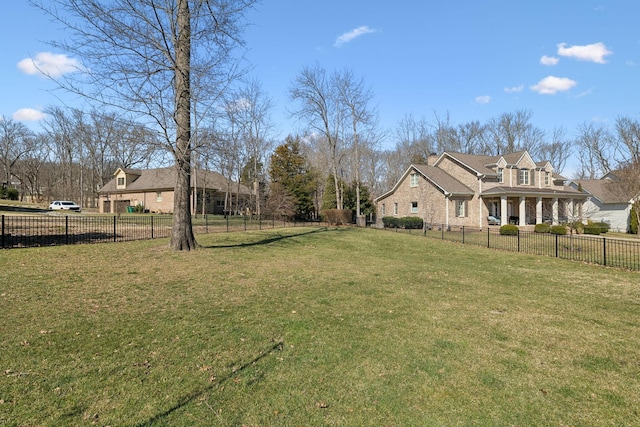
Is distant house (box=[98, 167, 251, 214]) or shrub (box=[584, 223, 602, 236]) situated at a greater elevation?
distant house (box=[98, 167, 251, 214])

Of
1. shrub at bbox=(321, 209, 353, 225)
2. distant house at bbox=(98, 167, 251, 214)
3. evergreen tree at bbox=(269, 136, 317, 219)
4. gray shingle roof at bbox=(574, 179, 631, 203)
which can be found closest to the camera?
shrub at bbox=(321, 209, 353, 225)

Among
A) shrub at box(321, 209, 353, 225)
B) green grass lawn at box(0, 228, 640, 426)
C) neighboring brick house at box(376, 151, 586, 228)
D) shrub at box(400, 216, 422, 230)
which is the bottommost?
green grass lawn at box(0, 228, 640, 426)

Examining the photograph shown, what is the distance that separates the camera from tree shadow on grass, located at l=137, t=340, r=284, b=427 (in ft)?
9.51

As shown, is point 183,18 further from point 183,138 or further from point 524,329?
point 524,329

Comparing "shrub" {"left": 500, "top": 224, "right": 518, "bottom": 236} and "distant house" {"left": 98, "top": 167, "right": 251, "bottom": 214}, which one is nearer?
"shrub" {"left": 500, "top": 224, "right": 518, "bottom": 236}

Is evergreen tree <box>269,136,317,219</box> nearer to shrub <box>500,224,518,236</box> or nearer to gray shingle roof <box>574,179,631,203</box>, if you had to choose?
shrub <box>500,224,518,236</box>

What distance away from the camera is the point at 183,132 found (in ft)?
35.6

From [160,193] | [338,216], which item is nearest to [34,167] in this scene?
[160,193]

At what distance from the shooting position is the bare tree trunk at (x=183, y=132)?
10.7m

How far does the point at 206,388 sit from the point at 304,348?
4.53ft

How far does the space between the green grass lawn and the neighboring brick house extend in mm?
19330

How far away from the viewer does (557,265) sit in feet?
Answer: 37.1

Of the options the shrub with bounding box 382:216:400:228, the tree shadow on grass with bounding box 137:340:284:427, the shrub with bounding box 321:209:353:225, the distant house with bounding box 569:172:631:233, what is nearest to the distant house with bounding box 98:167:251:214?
the shrub with bounding box 321:209:353:225

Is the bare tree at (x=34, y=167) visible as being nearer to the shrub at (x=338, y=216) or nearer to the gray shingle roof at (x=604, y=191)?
the shrub at (x=338, y=216)
